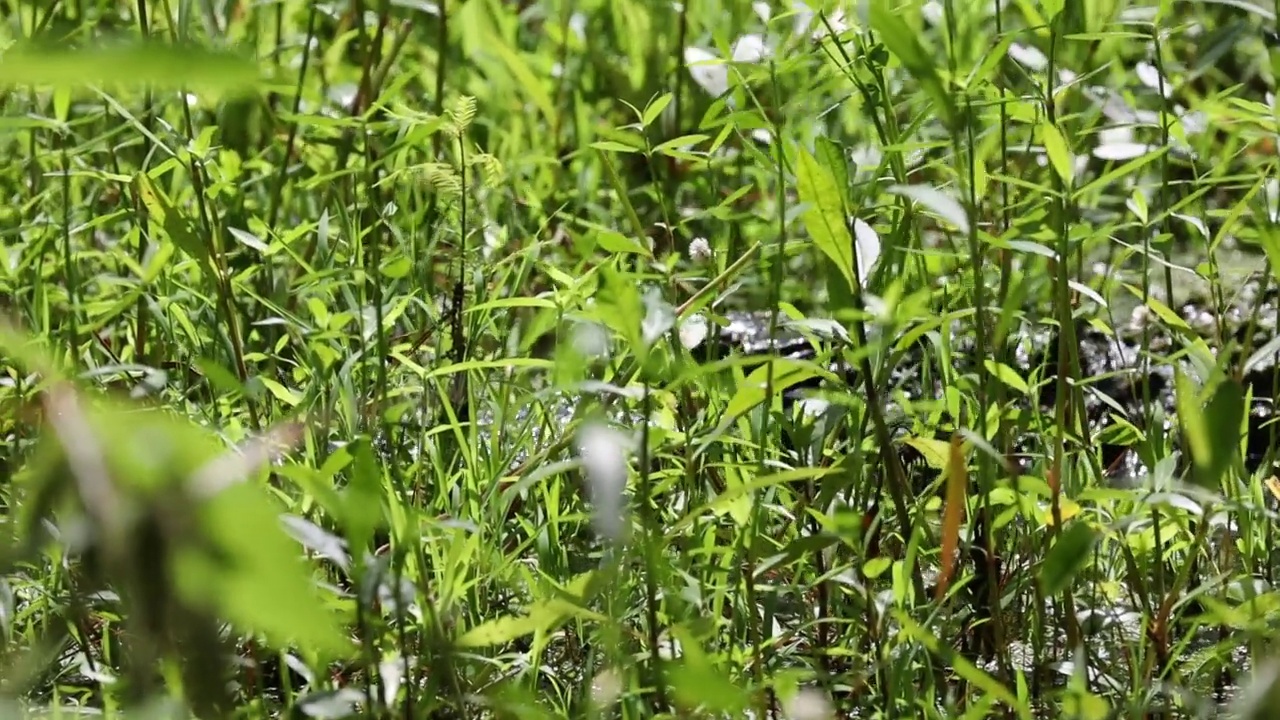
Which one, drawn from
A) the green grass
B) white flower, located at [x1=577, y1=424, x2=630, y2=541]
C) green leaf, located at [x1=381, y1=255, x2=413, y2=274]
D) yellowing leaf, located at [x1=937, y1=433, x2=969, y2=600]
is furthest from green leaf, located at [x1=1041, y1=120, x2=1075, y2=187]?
green leaf, located at [x1=381, y1=255, x2=413, y2=274]

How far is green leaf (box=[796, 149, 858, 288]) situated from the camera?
1.37 meters

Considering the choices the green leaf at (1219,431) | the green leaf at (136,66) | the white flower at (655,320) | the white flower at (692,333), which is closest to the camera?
the green leaf at (136,66)

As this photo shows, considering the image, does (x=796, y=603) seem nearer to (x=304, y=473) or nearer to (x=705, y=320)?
(x=705, y=320)

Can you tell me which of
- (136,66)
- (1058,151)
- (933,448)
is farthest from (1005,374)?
(136,66)

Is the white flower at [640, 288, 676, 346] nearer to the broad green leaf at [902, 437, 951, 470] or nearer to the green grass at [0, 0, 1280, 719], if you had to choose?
the green grass at [0, 0, 1280, 719]

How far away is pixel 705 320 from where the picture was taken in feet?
5.54

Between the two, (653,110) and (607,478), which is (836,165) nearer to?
(653,110)

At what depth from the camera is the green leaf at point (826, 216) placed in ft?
4.49

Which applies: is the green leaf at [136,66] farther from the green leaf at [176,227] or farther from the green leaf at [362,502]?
the green leaf at [176,227]

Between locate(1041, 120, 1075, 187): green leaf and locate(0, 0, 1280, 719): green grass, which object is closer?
locate(0, 0, 1280, 719): green grass

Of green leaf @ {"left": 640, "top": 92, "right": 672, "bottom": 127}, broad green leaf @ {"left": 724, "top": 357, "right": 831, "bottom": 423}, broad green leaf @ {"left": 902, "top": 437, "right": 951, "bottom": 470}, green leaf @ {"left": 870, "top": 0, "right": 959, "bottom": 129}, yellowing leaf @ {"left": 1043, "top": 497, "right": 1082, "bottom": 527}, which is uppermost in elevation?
green leaf @ {"left": 870, "top": 0, "right": 959, "bottom": 129}

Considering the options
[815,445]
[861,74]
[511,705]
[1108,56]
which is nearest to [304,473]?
[511,705]

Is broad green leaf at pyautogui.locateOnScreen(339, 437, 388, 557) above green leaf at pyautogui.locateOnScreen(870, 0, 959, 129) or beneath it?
beneath

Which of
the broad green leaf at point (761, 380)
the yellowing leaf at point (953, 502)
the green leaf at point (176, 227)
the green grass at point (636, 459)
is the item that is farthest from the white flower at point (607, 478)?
the green leaf at point (176, 227)
